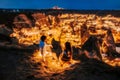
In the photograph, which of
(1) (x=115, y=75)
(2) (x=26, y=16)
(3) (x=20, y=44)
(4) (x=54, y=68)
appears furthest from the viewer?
(2) (x=26, y=16)

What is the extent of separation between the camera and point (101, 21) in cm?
2139

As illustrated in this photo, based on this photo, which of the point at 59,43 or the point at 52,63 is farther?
the point at 59,43

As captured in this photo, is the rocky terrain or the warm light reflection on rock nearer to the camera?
the rocky terrain

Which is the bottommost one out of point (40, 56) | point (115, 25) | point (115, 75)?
point (115, 75)

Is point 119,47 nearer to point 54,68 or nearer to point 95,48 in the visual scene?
point 95,48

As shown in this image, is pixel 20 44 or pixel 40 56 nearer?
pixel 40 56

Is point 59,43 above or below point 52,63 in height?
above

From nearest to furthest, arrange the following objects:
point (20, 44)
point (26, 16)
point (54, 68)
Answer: point (54, 68), point (20, 44), point (26, 16)

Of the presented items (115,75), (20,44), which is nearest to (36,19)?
(20,44)

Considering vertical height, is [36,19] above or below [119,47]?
above

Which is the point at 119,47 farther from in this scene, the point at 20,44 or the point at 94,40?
the point at 20,44

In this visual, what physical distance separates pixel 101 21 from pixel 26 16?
5956 millimetres

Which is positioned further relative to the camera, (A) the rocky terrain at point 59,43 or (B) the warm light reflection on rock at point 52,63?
(B) the warm light reflection on rock at point 52,63

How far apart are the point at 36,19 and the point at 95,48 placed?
570 centimetres
